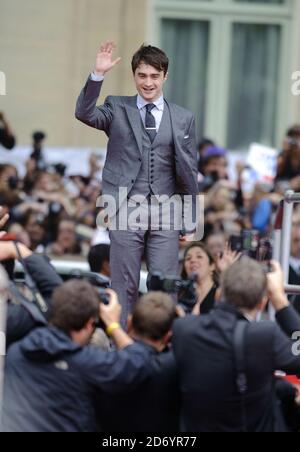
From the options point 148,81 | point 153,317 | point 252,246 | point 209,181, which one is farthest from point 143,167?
point 209,181

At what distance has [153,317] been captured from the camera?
7.15m

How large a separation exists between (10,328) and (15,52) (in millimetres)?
7809

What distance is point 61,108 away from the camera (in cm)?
1489

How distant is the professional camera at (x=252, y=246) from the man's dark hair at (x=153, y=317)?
5.54ft

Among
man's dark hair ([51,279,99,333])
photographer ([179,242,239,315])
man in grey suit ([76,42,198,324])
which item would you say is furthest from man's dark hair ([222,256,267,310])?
photographer ([179,242,239,315])

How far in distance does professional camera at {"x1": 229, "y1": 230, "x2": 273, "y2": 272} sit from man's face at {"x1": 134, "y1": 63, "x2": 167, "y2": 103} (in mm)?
1108

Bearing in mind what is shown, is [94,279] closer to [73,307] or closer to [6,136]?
[73,307]

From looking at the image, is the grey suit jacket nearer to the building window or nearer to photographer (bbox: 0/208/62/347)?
photographer (bbox: 0/208/62/347)

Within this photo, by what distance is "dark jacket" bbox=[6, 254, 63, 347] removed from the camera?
7414mm

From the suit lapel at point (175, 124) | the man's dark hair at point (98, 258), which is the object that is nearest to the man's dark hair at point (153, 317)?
the suit lapel at point (175, 124)

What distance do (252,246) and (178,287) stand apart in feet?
4.82

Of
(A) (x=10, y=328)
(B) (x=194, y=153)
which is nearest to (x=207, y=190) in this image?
(B) (x=194, y=153)

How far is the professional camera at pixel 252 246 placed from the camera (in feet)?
29.3

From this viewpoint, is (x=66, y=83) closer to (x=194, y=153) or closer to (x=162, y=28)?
(x=162, y=28)
